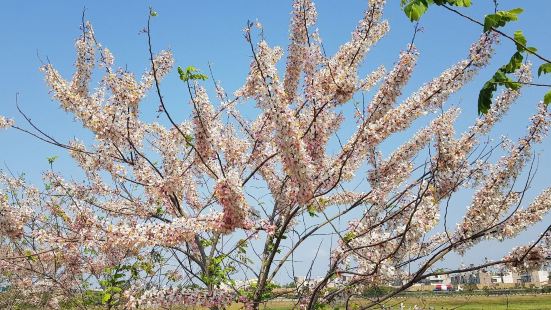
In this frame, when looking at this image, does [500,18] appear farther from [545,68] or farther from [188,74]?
[188,74]

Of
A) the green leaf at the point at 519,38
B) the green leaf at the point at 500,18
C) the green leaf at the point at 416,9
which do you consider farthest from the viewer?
the green leaf at the point at 519,38

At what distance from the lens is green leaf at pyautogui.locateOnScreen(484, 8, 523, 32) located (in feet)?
9.98

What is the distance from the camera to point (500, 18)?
10.1 feet

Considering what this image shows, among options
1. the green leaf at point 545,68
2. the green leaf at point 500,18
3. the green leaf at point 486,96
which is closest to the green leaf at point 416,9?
the green leaf at point 500,18

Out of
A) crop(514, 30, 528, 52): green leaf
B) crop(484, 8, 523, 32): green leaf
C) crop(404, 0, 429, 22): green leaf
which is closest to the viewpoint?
crop(404, 0, 429, 22): green leaf

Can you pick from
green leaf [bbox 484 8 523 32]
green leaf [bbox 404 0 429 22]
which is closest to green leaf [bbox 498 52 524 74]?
green leaf [bbox 484 8 523 32]

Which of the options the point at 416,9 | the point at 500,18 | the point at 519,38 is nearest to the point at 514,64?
the point at 519,38

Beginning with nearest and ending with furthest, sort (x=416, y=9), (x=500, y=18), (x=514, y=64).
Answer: (x=416, y=9) → (x=500, y=18) → (x=514, y=64)

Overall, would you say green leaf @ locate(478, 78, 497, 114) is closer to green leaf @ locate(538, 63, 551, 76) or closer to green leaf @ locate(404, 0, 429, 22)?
green leaf @ locate(538, 63, 551, 76)

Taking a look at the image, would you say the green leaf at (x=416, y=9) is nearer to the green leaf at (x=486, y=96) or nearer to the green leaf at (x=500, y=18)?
the green leaf at (x=500, y=18)

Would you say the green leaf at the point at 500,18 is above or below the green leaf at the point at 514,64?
above

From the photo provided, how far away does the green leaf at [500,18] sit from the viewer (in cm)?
304

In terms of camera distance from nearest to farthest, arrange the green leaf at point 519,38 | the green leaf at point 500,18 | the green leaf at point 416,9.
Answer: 1. the green leaf at point 416,9
2. the green leaf at point 500,18
3. the green leaf at point 519,38

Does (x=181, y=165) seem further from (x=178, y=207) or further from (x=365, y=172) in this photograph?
(x=365, y=172)
